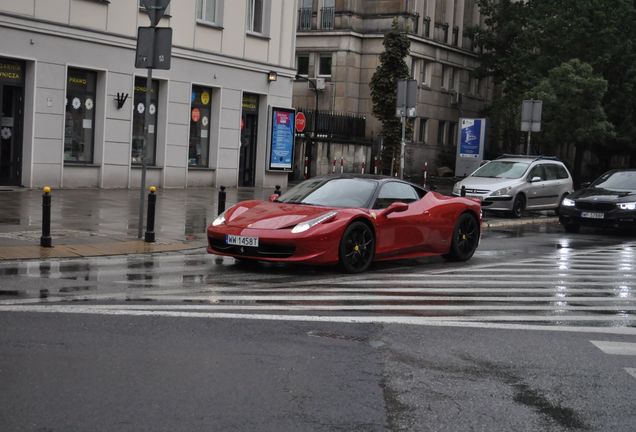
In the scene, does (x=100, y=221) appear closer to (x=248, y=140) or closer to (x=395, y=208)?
(x=395, y=208)

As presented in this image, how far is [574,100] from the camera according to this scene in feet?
128

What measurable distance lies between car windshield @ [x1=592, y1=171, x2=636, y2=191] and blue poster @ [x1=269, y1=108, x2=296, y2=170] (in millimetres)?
11225

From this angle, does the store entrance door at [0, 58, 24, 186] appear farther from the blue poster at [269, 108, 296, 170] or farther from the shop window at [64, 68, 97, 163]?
the blue poster at [269, 108, 296, 170]

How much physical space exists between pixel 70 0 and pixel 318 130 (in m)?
15.3

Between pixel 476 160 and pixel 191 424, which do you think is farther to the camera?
pixel 476 160

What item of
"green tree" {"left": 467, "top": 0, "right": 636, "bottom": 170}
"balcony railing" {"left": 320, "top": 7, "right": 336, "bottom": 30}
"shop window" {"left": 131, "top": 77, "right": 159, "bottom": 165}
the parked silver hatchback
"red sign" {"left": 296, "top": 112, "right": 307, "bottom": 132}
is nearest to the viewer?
the parked silver hatchback

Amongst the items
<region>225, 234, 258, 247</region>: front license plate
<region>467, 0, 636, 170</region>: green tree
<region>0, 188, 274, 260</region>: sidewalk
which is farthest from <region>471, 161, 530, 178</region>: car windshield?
<region>467, 0, 636, 170</region>: green tree

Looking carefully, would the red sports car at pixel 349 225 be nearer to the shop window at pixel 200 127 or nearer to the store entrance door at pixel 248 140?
the shop window at pixel 200 127

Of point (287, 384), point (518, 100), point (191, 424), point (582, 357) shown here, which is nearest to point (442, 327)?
point (582, 357)

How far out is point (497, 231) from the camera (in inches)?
854

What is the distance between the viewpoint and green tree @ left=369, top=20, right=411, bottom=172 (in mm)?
40906

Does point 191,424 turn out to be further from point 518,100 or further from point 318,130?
point 518,100

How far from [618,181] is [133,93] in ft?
41.1

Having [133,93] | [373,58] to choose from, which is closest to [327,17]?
[373,58]
